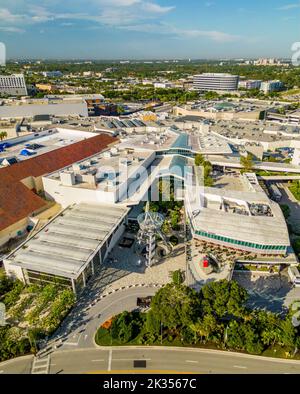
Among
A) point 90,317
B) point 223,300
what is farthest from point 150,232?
point 223,300

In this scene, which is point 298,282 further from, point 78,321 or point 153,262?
point 78,321

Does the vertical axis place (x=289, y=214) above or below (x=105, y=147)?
below

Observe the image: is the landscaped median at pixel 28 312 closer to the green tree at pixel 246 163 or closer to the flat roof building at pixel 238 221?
the flat roof building at pixel 238 221

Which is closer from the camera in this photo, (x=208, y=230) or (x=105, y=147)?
(x=208, y=230)

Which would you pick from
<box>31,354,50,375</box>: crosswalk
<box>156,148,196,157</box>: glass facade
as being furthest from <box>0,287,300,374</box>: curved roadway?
<box>156,148,196,157</box>: glass facade
